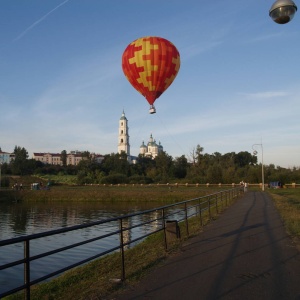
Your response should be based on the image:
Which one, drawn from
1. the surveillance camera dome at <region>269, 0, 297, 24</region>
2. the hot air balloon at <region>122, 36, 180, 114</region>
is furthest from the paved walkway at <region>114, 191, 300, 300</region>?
the hot air balloon at <region>122, 36, 180, 114</region>

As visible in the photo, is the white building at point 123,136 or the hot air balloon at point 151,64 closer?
the hot air balloon at point 151,64

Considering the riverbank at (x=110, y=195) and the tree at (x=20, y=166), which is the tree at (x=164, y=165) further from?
the tree at (x=20, y=166)

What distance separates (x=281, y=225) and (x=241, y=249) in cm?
546

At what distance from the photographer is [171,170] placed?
101m

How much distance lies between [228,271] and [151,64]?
1546 centimetres

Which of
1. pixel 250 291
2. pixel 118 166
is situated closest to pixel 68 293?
pixel 250 291

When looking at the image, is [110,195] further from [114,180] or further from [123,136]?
[123,136]

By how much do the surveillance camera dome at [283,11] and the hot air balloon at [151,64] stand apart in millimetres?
14043

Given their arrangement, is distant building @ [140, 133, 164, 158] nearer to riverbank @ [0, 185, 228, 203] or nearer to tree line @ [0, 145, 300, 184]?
tree line @ [0, 145, 300, 184]

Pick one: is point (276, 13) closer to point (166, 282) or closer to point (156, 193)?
point (166, 282)

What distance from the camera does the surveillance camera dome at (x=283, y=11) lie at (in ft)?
24.1

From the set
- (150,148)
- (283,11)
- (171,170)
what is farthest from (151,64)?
(150,148)

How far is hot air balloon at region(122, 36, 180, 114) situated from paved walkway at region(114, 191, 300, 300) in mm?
11682

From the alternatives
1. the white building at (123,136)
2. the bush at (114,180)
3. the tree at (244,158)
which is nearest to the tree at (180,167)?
the bush at (114,180)
